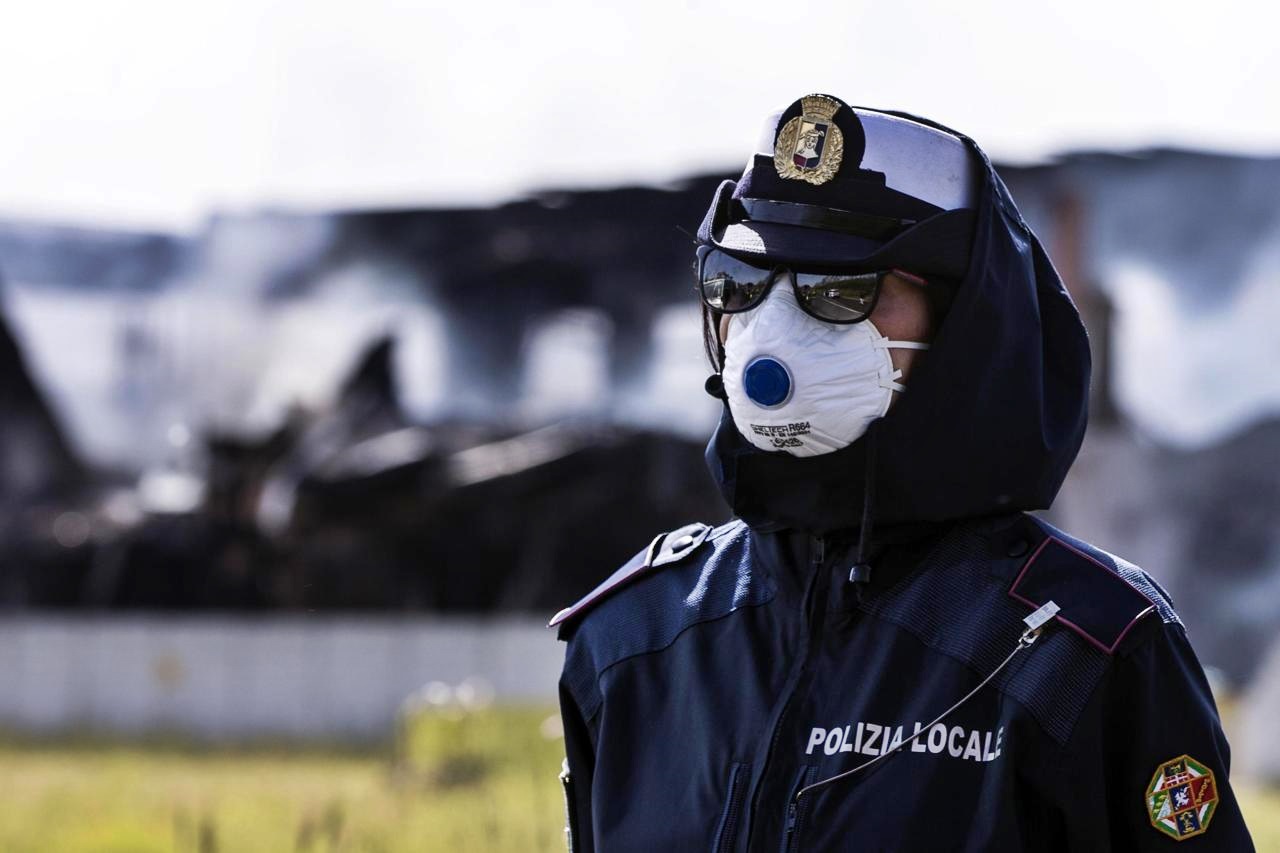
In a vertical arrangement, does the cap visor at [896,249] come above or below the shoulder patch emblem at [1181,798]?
above

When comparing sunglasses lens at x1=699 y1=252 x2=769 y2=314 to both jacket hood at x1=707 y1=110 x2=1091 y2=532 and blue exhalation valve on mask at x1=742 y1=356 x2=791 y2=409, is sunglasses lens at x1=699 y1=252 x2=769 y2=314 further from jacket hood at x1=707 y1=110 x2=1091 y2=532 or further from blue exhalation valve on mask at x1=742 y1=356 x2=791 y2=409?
jacket hood at x1=707 y1=110 x2=1091 y2=532

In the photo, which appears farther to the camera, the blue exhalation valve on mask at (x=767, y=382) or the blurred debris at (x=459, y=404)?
the blurred debris at (x=459, y=404)

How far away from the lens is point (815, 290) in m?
1.94

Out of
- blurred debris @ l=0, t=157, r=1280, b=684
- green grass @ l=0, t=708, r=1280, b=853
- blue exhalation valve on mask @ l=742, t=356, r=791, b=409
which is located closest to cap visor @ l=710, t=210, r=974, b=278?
blue exhalation valve on mask @ l=742, t=356, r=791, b=409

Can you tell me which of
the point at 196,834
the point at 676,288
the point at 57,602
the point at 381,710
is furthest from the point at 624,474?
the point at 196,834

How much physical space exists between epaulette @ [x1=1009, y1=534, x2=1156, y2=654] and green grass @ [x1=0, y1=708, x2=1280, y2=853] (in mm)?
4707

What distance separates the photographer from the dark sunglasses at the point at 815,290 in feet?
6.32

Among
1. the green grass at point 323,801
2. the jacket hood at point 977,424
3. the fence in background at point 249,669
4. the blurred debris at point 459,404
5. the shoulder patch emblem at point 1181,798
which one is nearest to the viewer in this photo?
the shoulder patch emblem at point 1181,798

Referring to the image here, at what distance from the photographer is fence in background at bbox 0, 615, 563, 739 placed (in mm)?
17547

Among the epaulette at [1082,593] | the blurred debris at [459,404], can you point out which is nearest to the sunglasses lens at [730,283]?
the epaulette at [1082,593]

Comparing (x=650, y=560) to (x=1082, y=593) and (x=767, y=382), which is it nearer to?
(x=767, y=382)

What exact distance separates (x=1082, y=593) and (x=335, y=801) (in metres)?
6.54

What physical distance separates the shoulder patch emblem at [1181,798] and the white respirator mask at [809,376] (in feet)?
1.62

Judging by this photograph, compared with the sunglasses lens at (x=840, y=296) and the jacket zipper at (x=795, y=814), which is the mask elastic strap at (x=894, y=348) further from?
the jacket zipper at (x=795, y=814)
